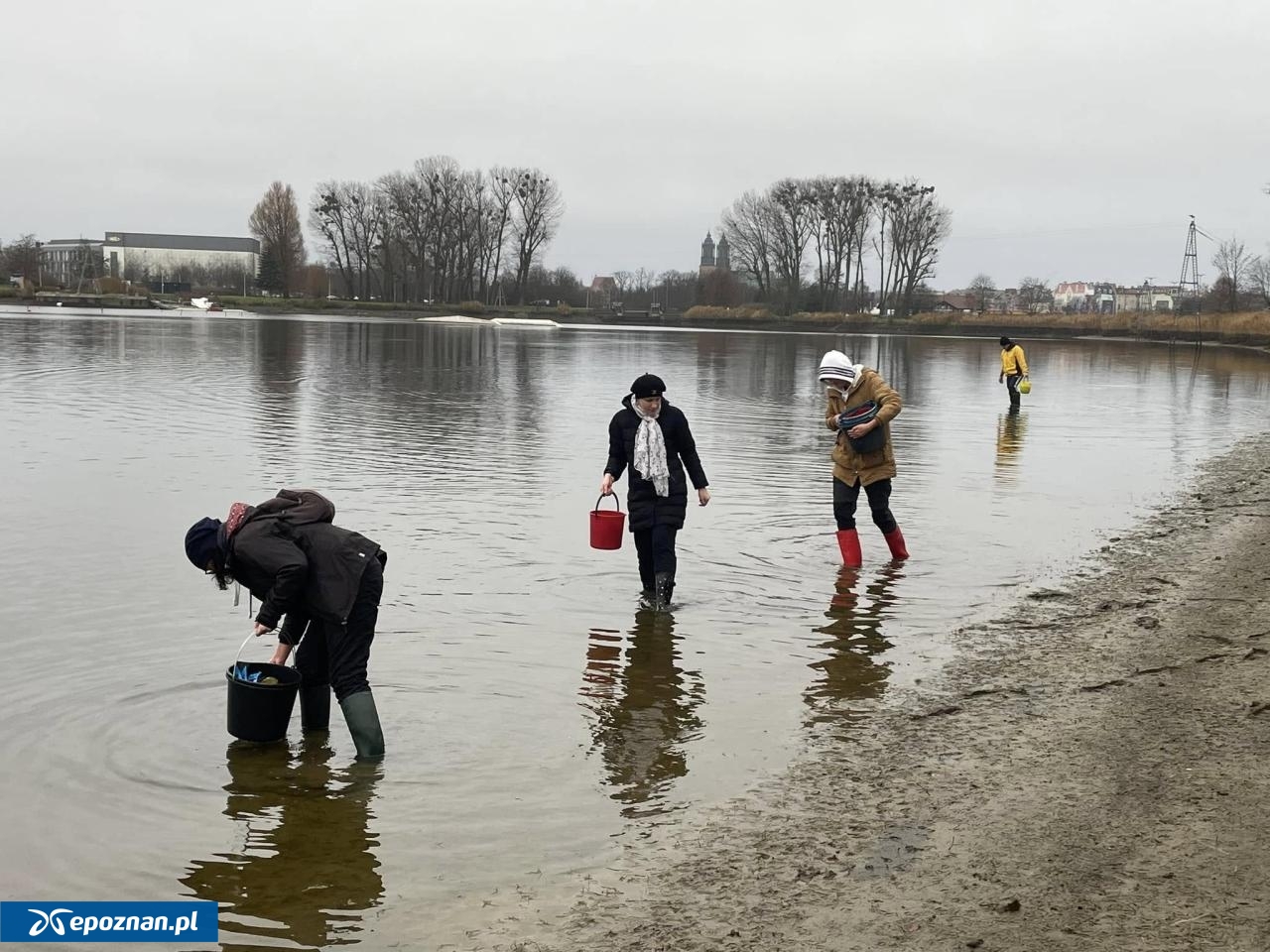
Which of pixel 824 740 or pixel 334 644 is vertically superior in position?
pixel 334 644

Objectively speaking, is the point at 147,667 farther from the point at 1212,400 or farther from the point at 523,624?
the point at 1212,400

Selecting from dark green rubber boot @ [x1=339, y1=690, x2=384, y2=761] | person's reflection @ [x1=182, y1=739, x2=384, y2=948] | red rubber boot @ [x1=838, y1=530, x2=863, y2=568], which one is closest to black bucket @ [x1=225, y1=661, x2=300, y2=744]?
person's reflection @ [x1=182, y1=739, x2=384, y2=948]

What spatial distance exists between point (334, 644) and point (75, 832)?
1.25 meters

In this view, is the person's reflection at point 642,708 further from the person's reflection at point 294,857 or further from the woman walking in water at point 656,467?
the person's reflection at point 294,857

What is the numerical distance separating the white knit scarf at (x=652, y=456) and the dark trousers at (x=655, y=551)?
0.31 meters

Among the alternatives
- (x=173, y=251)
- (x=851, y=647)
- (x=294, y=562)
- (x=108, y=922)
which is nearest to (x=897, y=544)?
(x=851, y=647)

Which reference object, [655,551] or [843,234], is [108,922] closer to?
[655,551]

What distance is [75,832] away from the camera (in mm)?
5309

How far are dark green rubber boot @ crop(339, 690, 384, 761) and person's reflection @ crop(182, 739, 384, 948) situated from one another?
0.08 meters

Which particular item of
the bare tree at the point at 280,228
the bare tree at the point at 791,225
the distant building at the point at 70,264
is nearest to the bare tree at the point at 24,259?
the distant building at the point at 70,264

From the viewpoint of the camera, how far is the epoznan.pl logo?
14.9 ft

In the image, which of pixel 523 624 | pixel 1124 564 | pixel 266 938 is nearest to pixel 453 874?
pixel 266 938

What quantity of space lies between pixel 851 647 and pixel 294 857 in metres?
4.05

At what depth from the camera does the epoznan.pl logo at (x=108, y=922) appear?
→ 4.54 m
